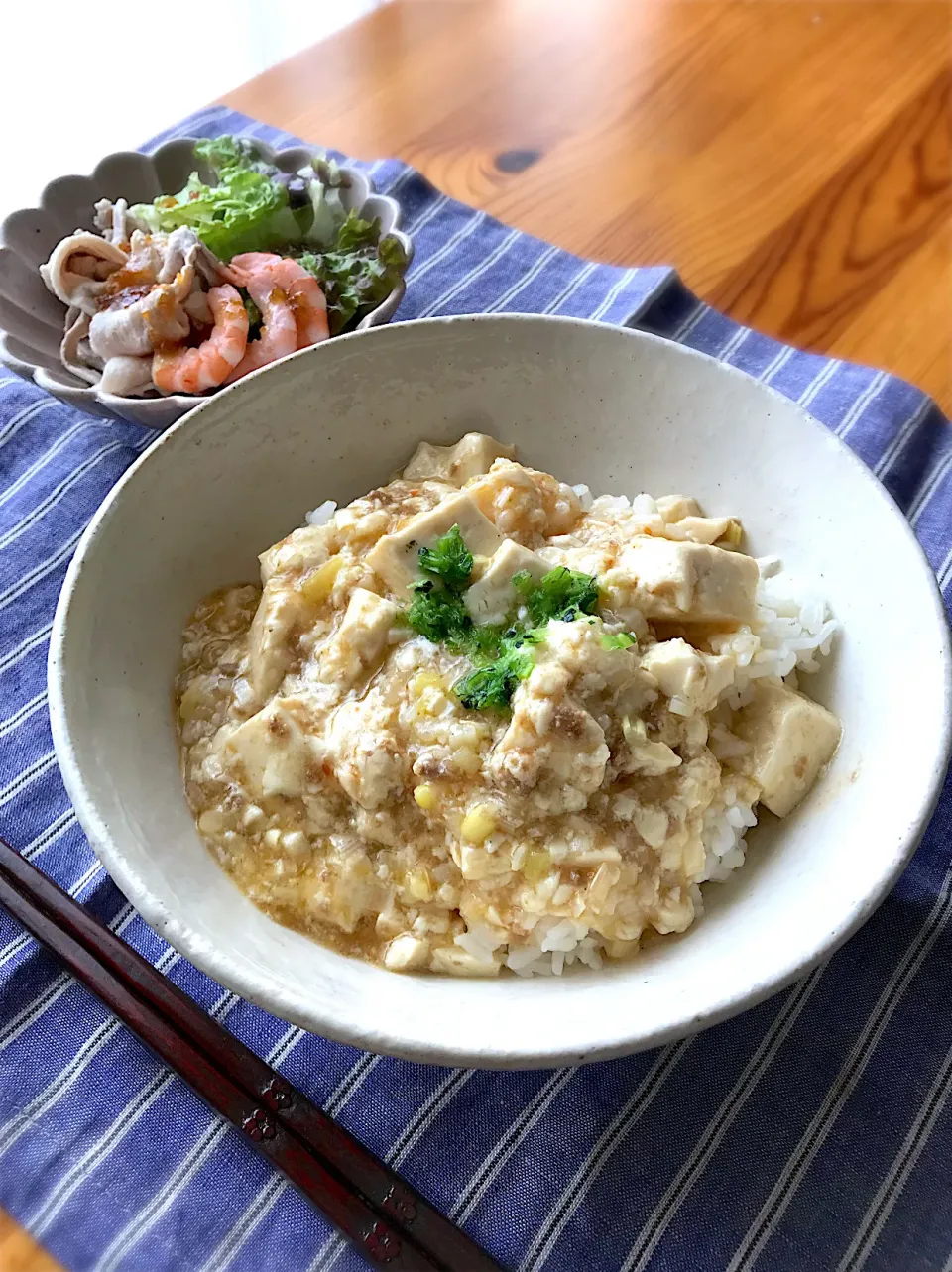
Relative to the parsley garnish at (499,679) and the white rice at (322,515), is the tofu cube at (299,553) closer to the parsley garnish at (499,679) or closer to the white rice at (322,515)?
the white rice at (322,515)

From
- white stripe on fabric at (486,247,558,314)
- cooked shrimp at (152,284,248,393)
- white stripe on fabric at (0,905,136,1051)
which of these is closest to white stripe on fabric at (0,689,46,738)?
white stripe on fabric at (0,905,136,1051)

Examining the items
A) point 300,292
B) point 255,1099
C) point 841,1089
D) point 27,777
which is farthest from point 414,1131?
point 300,292

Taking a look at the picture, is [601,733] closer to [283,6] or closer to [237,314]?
[237,314]

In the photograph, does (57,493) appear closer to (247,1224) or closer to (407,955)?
(407,955)

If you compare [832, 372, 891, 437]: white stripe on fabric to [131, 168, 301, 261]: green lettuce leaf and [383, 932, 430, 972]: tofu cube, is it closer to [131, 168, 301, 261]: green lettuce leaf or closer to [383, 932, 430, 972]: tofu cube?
[131, 168, 301, 261]: green lettuce leaf

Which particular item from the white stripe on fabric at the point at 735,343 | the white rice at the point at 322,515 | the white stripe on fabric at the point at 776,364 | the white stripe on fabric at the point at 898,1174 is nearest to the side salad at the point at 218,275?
the white rice at the point at 322,515

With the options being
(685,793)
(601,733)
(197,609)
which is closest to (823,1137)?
(685,793)
